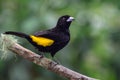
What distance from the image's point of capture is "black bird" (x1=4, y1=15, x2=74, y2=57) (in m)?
3.16

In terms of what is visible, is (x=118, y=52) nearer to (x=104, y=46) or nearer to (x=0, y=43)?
(x=104, y=46)

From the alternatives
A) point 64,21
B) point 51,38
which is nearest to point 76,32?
point 64,21

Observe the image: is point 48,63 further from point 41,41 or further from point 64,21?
point 64,21

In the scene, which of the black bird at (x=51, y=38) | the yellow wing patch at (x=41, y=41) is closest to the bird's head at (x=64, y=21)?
the black bird at (x=51, y=38)

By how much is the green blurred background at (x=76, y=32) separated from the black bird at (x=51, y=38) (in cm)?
86

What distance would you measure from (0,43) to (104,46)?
1606 mm

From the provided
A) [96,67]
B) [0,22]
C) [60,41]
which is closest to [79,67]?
[96,67]

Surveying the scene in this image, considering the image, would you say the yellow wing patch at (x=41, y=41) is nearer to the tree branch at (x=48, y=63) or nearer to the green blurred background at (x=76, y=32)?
the tree branch at (x=48, y=63)

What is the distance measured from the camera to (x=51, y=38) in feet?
10.6

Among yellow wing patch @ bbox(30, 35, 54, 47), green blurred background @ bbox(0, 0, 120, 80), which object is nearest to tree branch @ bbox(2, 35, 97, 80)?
yellow wing patch @ bbox(30, 35, 54, 47)

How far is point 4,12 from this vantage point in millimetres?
4609

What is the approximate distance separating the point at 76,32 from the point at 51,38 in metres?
1.20

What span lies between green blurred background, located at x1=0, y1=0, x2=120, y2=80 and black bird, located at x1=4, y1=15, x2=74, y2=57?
864 mm

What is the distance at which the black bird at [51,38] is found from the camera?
316 centimetres
